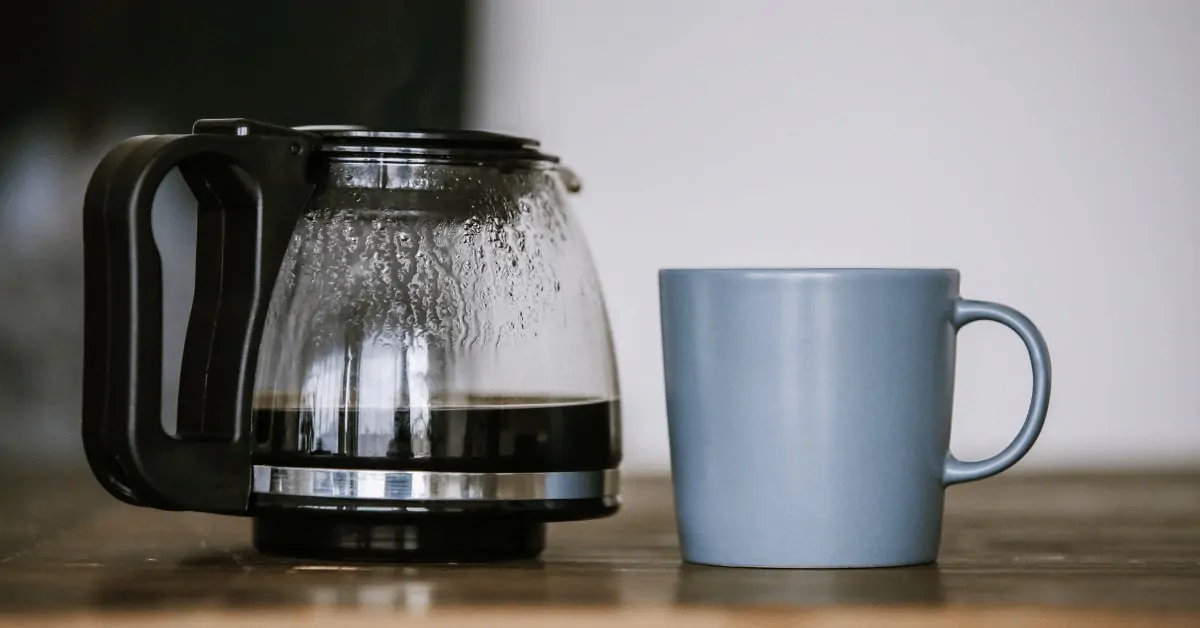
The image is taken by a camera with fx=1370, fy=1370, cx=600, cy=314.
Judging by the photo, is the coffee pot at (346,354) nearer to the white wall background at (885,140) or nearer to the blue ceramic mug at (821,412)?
the blue ceramic mug at (821,412)

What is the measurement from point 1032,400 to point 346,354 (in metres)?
0.30

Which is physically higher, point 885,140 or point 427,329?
point 885,140

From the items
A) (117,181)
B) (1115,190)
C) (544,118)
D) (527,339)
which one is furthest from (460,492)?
(1115,190)

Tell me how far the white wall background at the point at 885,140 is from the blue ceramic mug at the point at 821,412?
1.28m

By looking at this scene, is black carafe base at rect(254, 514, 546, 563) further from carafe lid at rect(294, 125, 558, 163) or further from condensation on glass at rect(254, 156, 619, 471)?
carafe lid at rect(294, 125, 558, 163)

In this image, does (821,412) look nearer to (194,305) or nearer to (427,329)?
(427,329)

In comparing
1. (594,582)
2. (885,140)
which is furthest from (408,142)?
(885,140)

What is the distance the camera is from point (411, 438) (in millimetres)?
582

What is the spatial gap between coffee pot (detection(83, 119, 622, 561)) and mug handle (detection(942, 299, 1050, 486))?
161 millimetres

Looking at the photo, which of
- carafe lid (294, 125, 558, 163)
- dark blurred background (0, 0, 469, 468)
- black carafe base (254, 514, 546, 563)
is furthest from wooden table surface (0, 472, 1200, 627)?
dark blurred background (0, 0, 469, 468)

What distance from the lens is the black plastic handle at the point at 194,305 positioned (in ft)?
1.76

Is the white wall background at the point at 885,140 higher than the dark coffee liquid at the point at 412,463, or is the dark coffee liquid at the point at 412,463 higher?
the white wall background at the point at 885,140

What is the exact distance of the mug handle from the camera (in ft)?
1.90

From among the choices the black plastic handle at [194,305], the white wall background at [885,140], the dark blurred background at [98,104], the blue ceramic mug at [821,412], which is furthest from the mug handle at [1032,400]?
the white wall background at [885,140]
